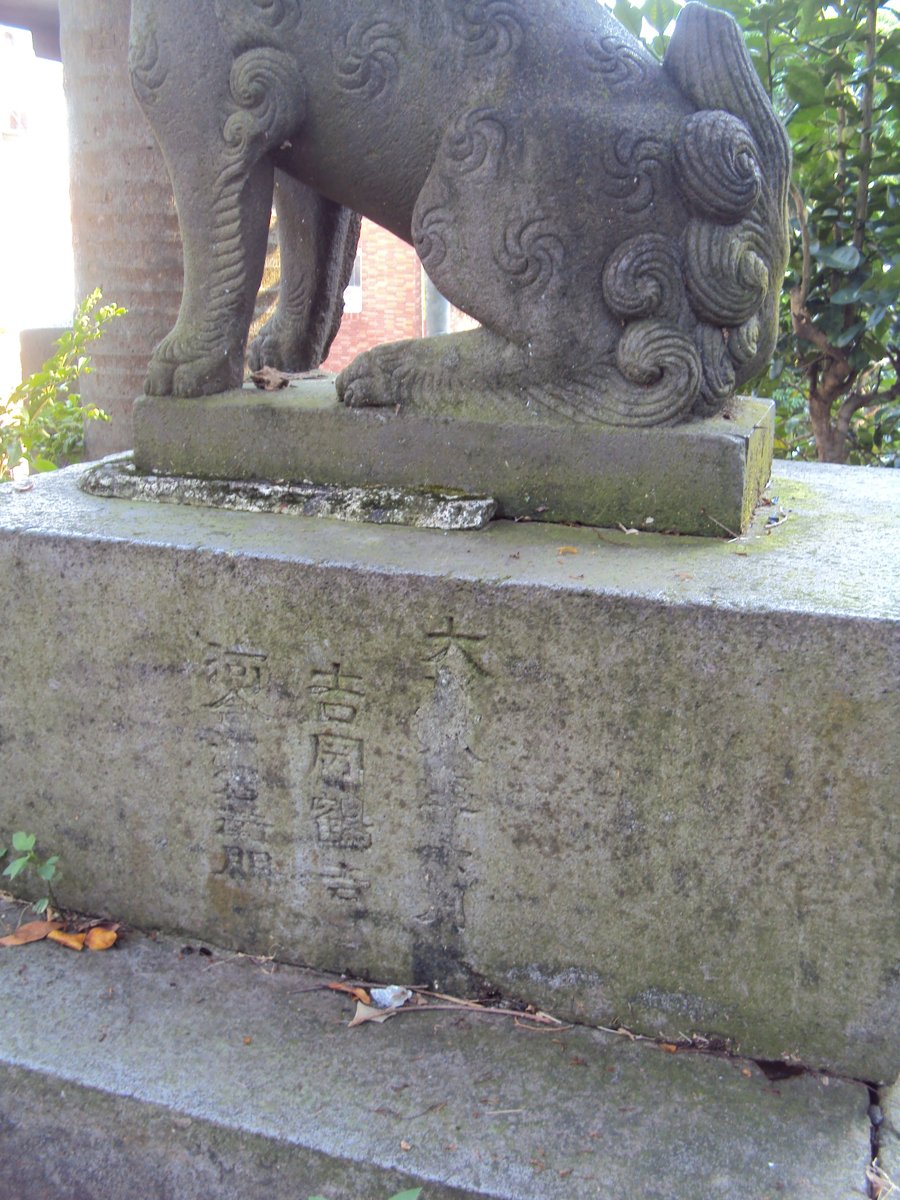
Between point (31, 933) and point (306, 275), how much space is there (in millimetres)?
1535

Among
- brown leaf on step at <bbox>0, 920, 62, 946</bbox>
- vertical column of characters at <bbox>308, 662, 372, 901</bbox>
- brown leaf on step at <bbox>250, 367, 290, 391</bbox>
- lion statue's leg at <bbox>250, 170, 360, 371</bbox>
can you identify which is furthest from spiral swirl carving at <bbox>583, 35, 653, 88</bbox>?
brown leaf on step at <bbox>0, 920, 62, 946</bbox>

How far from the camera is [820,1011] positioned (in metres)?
1.62

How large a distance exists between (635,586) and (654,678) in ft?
0.47

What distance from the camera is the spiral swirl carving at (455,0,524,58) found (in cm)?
184

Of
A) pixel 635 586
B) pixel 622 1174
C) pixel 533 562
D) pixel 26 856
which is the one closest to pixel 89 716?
pixel 26 856

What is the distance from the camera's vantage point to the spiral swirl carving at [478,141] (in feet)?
6.08

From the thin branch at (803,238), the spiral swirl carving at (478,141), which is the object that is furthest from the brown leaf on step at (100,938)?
the thin branch at (803,238)

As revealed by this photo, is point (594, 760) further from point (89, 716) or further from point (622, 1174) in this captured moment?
point (89, 716)

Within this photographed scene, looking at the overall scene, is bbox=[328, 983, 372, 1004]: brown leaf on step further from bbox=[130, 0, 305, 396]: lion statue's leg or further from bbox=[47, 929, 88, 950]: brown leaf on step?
bbox=[130, 0, 305, 396]: lion statue's leg

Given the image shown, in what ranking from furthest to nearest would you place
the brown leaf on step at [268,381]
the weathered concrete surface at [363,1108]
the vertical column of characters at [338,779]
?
the brown leaf on step at [268,381], the vertical column of characters at [338,779], the weathered concrete surface at [363,1108]

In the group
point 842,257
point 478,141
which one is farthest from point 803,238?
point 478,141

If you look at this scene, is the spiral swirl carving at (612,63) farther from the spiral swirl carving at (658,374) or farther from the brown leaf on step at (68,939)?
the brown leaf on step at (68,939)

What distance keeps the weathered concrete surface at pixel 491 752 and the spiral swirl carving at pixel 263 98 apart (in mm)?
717

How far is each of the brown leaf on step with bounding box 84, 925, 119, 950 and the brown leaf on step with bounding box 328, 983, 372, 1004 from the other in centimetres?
44
